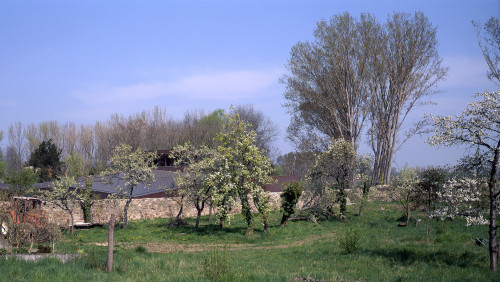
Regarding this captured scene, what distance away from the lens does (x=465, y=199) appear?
13.1 metres

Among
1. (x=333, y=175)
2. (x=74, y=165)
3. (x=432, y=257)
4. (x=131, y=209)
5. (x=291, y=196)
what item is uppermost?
(x=74, y=165)

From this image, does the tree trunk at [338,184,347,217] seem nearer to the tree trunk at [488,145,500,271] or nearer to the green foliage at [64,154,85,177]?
the tree trunk at [488,145,500,271]

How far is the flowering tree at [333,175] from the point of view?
29266mm

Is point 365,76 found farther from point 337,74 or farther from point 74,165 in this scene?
point 74,165

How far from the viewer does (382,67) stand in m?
45.3

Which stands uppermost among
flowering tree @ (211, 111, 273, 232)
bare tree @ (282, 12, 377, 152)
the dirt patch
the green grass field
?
bare tree @ (282, 12, 377, 152)

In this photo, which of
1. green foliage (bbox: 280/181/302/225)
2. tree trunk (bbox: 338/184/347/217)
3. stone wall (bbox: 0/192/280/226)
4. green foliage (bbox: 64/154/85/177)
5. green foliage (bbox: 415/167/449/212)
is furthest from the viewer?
green foliage (bbox: 64/154/85/177)

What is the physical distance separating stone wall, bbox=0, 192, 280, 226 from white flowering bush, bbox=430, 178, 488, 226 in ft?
63.2

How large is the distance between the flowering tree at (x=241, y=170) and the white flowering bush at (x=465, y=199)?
489 inches

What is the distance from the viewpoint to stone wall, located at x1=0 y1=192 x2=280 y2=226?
99.5 ft

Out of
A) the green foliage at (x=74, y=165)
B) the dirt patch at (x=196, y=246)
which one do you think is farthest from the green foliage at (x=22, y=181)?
the dirt patch at (x=196, y=246)

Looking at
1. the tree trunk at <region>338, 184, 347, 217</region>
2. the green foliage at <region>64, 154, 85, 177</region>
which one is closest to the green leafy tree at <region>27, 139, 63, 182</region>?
the green foliage at <region>64, 154, 85, 177</region>

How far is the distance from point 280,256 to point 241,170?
781cm

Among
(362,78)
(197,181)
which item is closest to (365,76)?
(362,78)
